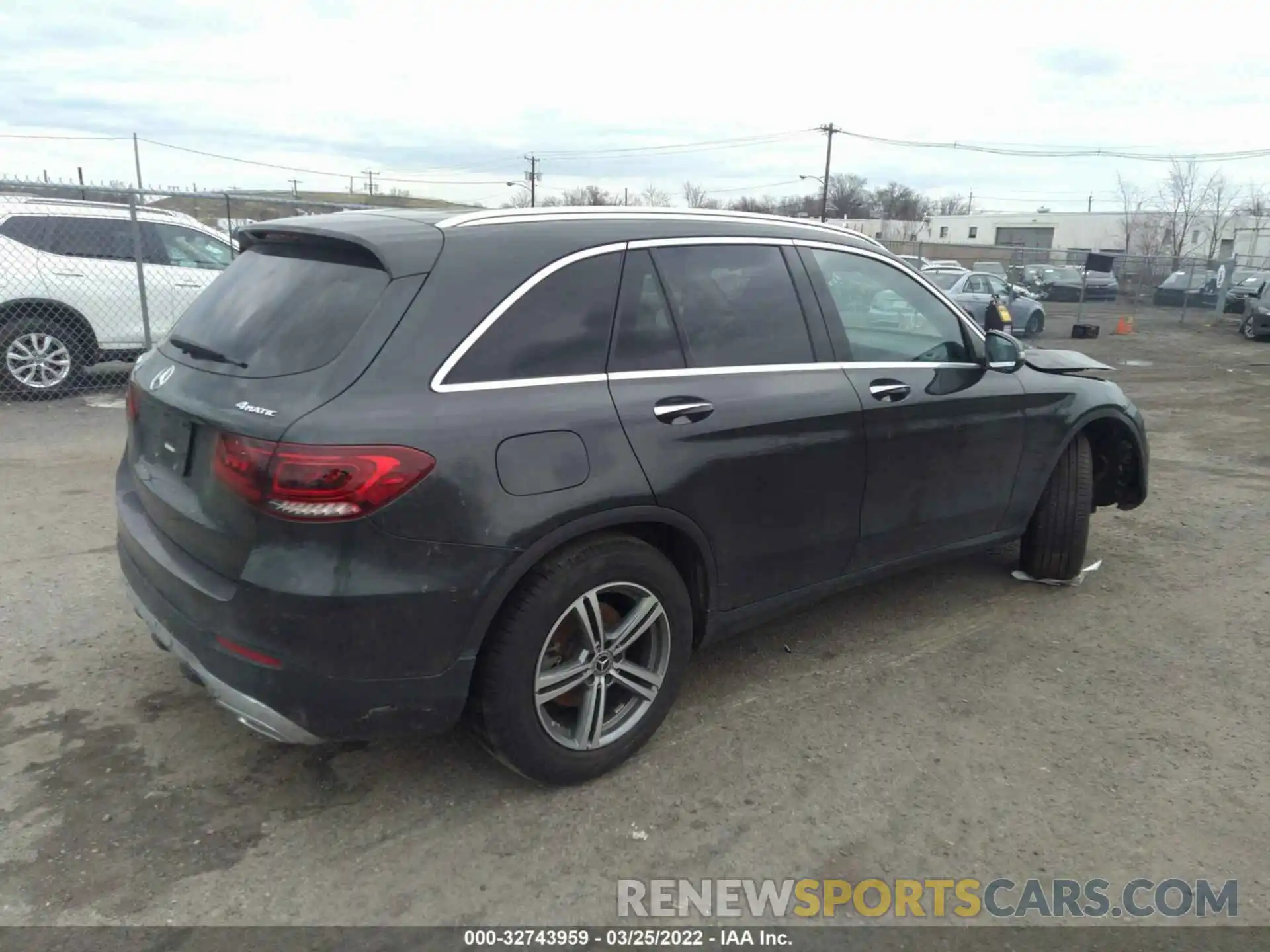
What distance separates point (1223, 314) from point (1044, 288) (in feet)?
18.4

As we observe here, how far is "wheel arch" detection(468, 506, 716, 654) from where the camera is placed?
8.96 ft

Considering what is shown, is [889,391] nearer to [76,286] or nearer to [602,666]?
[602,666]

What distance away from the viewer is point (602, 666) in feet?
10.1

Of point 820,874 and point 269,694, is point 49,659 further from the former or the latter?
point 820,874

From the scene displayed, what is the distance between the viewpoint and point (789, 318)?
3.64 m

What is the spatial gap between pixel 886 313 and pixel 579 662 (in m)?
2.08

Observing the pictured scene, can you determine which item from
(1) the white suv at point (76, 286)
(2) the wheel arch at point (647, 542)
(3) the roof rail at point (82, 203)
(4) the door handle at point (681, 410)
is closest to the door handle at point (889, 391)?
(4) the door handle at point (681, 410)

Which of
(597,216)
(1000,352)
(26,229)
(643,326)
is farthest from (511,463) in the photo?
(26,229)

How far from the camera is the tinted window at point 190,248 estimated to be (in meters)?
9.54

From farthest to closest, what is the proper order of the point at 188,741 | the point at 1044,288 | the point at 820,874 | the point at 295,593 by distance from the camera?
the point at 1044,288 < the point at 188,741 < the point at 820,874 < the point at 295,593

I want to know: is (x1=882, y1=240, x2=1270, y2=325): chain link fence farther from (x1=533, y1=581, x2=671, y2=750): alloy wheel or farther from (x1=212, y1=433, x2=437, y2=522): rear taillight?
(x1=212, y1=433, x2=437, y2=522): rear taillight

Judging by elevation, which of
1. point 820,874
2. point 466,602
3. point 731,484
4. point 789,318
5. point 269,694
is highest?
point 789,318

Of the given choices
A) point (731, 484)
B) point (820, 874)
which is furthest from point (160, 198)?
point (820, 874)

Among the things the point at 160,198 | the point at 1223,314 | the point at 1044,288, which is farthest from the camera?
the point at 1044,288
